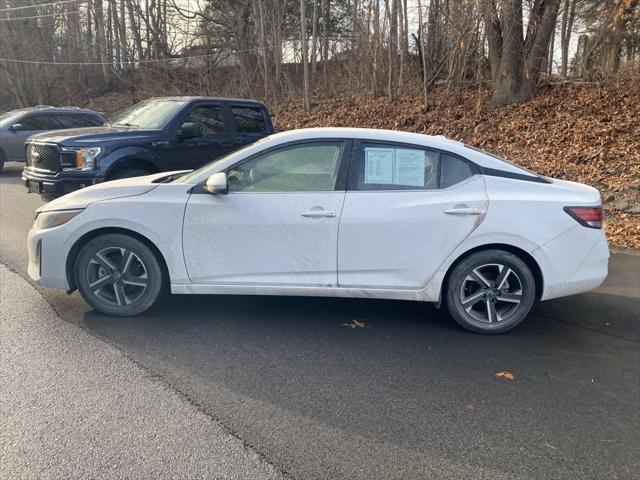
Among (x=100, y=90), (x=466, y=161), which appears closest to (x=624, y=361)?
(x=466, y=161)

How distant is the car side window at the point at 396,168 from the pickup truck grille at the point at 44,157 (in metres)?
5.37

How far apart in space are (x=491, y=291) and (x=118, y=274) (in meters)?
3.08

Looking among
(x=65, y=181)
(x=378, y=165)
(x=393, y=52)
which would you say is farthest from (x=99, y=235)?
(x=393, y=52)

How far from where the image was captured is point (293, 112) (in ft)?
64.6

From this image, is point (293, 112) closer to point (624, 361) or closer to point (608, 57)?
point (608, 57)

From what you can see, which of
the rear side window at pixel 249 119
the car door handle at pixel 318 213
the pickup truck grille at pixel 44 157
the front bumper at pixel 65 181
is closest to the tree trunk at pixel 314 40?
the rear side window at pixel 249 119

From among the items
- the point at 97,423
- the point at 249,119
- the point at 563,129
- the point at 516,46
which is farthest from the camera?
the point at 516,46

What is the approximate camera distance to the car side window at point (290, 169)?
4551mm

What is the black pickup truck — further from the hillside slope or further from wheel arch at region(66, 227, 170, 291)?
the hillside slope

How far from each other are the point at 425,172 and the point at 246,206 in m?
1.48

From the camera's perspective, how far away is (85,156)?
7.91m

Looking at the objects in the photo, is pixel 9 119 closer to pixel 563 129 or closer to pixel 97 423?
pixel 563 129

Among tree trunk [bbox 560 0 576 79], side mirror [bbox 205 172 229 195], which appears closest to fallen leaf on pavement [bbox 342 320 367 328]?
side mirror [bbox 205 172 229 195]

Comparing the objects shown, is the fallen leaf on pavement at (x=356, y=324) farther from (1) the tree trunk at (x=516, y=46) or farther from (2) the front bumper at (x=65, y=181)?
(1) the tree trunk at (x=516, y=46)
